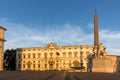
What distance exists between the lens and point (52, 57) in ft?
294

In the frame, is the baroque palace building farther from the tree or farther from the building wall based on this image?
the tree

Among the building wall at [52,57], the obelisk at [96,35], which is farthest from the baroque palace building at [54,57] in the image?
the obelisk at [96,35]

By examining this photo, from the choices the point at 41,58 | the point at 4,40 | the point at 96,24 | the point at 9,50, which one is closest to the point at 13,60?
the point at 9,50

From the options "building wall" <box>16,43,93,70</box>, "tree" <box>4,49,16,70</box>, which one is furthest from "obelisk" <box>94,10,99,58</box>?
"tree" <box>4,49,16,70</box>

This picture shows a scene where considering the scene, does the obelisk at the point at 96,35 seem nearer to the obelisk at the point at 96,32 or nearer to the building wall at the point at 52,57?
the obelisk at the point at 96,32

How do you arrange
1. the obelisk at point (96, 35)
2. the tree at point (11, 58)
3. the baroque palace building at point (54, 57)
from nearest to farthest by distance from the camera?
the obelisk at point (96, 35), the baroque palace building at point (54, 57), the tree at point (11, 58)

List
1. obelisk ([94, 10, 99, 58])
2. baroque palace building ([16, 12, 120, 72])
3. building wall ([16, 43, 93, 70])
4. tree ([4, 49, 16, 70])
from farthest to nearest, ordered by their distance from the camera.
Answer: tree ([4, 49, 16, 70])
building wall ([16, 43, 93, 70])
baroque palace building ([16, 12, 120, 72])
obelisk ([94, 10, 99, 58])

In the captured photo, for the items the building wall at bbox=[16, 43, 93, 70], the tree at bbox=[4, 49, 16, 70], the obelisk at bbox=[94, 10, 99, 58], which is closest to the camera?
the obelisk at bbox=[94, 10, 99, 58]

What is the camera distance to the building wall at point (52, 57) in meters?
86.1

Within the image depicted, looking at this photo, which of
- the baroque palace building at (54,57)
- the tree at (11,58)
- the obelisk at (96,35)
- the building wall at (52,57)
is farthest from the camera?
the tree at (11,58)

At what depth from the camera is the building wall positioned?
86094 millimetres

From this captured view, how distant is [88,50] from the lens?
84.6 m

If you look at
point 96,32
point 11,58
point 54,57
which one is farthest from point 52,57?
point 96,32

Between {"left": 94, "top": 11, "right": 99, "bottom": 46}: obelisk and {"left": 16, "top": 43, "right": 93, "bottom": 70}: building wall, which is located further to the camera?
{"left": 16, "top": 43, "right": 93, "bottom": 70}: building wall
